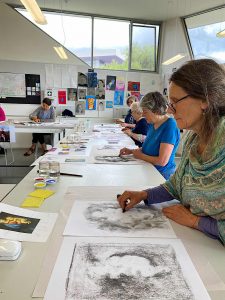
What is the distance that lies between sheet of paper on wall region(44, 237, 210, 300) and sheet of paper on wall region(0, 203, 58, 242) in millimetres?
122

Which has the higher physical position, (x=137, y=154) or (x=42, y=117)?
Answer: (x=42, y=117)

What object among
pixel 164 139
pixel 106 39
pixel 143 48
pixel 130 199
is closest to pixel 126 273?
pixel 130 199

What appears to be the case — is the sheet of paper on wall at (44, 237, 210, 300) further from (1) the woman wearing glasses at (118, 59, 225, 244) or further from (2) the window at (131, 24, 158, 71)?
(2) the window at (131, 24, 158, 71)

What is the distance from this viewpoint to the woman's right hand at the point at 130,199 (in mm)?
1090

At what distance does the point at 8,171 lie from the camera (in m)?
4.20

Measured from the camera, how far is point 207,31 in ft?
18.0

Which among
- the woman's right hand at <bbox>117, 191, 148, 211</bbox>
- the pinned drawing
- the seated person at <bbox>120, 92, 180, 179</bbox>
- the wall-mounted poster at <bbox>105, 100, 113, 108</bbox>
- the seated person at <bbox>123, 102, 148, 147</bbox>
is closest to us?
the pinned drawing

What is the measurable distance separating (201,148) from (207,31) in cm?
535

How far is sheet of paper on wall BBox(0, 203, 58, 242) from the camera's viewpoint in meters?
0.89

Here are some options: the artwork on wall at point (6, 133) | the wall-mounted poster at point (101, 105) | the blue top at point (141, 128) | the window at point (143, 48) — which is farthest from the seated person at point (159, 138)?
the window at point (143, 48)

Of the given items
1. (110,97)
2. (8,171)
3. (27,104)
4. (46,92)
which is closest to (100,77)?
(110,97)

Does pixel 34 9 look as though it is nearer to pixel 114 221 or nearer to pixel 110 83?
pixel 114 221

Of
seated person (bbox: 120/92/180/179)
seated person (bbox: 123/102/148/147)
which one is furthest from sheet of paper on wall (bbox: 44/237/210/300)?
seated person (bbox: 123/102/148/147)

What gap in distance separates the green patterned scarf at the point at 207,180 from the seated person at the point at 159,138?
86 cm
